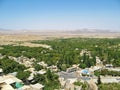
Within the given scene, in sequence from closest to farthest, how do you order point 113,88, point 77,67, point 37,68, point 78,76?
point 113,88, point 78,76, point 37,68, point 77,67

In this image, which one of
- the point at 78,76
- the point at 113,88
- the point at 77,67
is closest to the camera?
the point at 113,88

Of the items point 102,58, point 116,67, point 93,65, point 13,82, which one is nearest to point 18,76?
point 13,82

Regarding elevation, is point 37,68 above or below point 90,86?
below

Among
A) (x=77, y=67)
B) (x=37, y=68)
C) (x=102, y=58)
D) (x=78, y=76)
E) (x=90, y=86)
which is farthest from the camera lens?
(x=102, y=58)

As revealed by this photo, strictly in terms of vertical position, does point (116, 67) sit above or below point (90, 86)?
below

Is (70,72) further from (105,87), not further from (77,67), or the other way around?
(105,87)

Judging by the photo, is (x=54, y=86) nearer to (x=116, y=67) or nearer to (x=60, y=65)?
(x=60, y=65)

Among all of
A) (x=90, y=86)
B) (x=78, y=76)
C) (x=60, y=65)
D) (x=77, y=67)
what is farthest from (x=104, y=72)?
(x=90, y=86)

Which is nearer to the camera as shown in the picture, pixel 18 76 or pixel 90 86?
pixel 90 86

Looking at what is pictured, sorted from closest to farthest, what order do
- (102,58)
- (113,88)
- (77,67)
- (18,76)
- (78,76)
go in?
(113,88), (18,76), (78,76), (77,67), (102,58)
